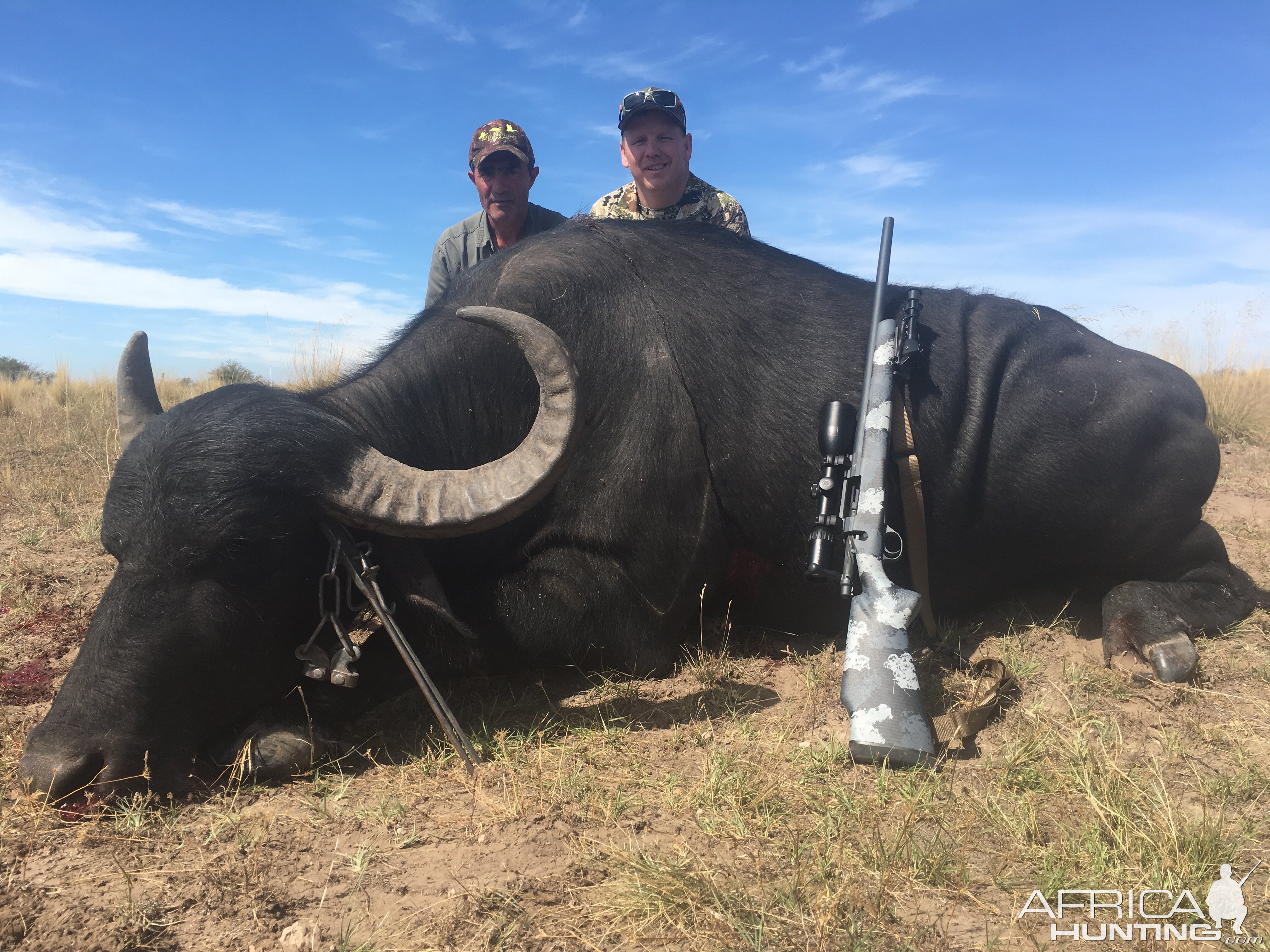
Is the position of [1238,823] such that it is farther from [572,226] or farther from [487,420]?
[572,226]

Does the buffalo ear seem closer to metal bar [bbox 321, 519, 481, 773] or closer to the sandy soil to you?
metal bar [bbox 321, 519, 481, 773]

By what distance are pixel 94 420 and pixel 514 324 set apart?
34.4 ft

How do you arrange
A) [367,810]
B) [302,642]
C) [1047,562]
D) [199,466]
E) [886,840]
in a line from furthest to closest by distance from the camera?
[1047,562], [302,642], [199,466], [367,810], [886,840]

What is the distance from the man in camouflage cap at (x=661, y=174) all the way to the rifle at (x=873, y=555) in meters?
2.98

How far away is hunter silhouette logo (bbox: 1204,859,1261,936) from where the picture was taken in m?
1.87

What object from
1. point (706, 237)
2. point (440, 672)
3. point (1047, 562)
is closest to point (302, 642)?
point (440, 672)

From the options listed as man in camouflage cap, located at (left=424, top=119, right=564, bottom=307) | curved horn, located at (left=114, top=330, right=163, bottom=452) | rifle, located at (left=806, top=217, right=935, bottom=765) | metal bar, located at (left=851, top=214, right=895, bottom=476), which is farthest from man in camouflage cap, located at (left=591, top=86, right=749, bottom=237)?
curved horn, located at (left=114, top=330, right=163, bottom=452)

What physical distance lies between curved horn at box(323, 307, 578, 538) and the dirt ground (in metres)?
0.93

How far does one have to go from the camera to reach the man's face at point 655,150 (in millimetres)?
6398

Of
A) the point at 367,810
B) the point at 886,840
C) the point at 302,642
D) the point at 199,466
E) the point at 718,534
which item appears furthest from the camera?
the point at 718,534

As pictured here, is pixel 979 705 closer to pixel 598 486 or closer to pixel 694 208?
pixel 598 486

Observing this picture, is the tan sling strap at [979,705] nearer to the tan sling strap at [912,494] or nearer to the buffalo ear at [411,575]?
the tan sling strap at [912,494]

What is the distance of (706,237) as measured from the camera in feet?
13.4

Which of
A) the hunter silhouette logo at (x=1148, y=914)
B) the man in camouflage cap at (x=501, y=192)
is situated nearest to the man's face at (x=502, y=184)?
the man in camouflage cap at (x=501, y=192)
